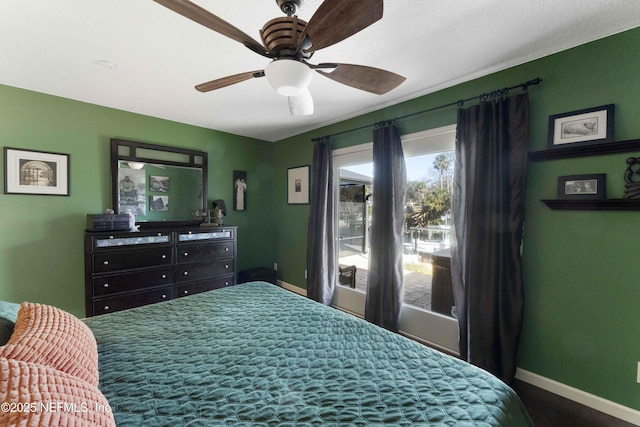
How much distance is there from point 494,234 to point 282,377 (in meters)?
1.88

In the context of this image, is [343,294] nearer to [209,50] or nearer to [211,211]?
[211,211]

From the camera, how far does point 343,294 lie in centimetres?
360

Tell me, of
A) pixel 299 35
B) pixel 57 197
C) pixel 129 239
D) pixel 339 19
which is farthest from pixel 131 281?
pixel 339 19

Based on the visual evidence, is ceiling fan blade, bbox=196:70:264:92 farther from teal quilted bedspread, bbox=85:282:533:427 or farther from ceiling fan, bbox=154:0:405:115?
teal quilted bedspread, bbox=85:282:533:427

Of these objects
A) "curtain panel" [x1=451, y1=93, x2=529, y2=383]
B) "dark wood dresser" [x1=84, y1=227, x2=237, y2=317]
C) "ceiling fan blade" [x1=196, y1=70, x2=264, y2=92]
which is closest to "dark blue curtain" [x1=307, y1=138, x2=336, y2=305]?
"dark wood dresser" [x1=84, y1=227, x2=237, y2=317]

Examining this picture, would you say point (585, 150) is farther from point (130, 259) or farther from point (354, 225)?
point (130, 259)

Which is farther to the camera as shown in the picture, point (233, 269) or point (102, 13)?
point (233, 269)

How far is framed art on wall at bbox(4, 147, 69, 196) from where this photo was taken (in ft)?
8.52

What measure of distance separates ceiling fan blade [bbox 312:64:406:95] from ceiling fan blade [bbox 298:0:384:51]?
0.66ft

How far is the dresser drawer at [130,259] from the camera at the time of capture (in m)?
2.71

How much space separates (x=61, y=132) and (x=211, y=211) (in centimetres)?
178

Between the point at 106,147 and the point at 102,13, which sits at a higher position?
the point at 102,13

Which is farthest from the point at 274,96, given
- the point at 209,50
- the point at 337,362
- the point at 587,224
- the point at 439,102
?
the point at 587,224

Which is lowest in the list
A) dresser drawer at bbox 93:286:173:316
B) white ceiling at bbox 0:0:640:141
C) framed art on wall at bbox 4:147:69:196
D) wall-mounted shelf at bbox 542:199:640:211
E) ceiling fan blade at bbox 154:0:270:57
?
dresser drawer at bbox 93:286:173:316
